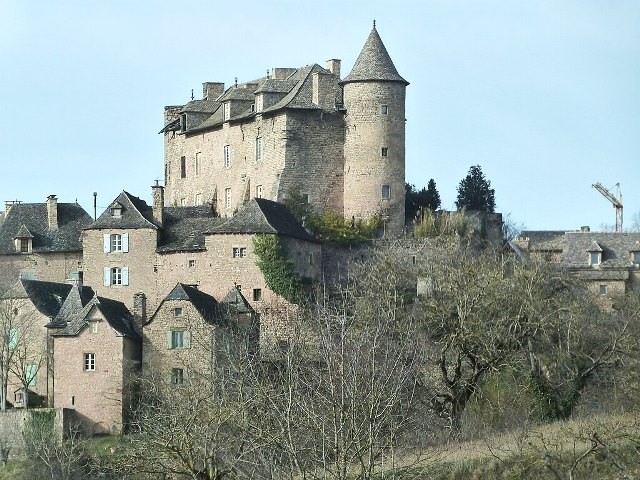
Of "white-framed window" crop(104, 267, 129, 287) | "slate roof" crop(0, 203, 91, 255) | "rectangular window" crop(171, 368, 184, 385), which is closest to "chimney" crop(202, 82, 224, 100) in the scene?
"slate roof" crop(0, 203, 91, 255)

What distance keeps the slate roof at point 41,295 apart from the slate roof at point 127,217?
3.01 meters

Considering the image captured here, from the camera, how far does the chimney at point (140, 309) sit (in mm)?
66250

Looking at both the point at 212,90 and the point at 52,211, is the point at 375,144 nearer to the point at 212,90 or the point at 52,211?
the point at 212,90

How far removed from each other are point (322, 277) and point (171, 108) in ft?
61.5

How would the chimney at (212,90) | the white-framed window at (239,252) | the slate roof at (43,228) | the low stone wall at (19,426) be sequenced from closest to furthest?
1. the low stone wall at (19,426)
2. the white-framed window at (239,252)
3. the slate roof at (43,228)
4. the chimney at (212,90)

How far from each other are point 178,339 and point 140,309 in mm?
4154

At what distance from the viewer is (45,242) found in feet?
252

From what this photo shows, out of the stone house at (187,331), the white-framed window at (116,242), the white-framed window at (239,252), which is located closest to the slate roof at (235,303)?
the stone house at (187,331)

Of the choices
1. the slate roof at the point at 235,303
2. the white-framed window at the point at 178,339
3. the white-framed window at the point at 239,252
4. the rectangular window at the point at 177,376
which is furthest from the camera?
the white-framed window at the point at 239,252

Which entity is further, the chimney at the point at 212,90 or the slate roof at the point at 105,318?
the chimney at the point at 212,90

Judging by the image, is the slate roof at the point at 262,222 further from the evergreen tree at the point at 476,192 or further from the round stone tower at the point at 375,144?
the evergreen tree at the point at 476,192

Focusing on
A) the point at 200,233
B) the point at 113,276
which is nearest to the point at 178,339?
the point at 200,233

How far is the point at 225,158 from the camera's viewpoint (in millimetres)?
77250

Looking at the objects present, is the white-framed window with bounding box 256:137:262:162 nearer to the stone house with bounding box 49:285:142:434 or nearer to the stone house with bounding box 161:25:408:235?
the stone house with bounding box 161:25:408:235
